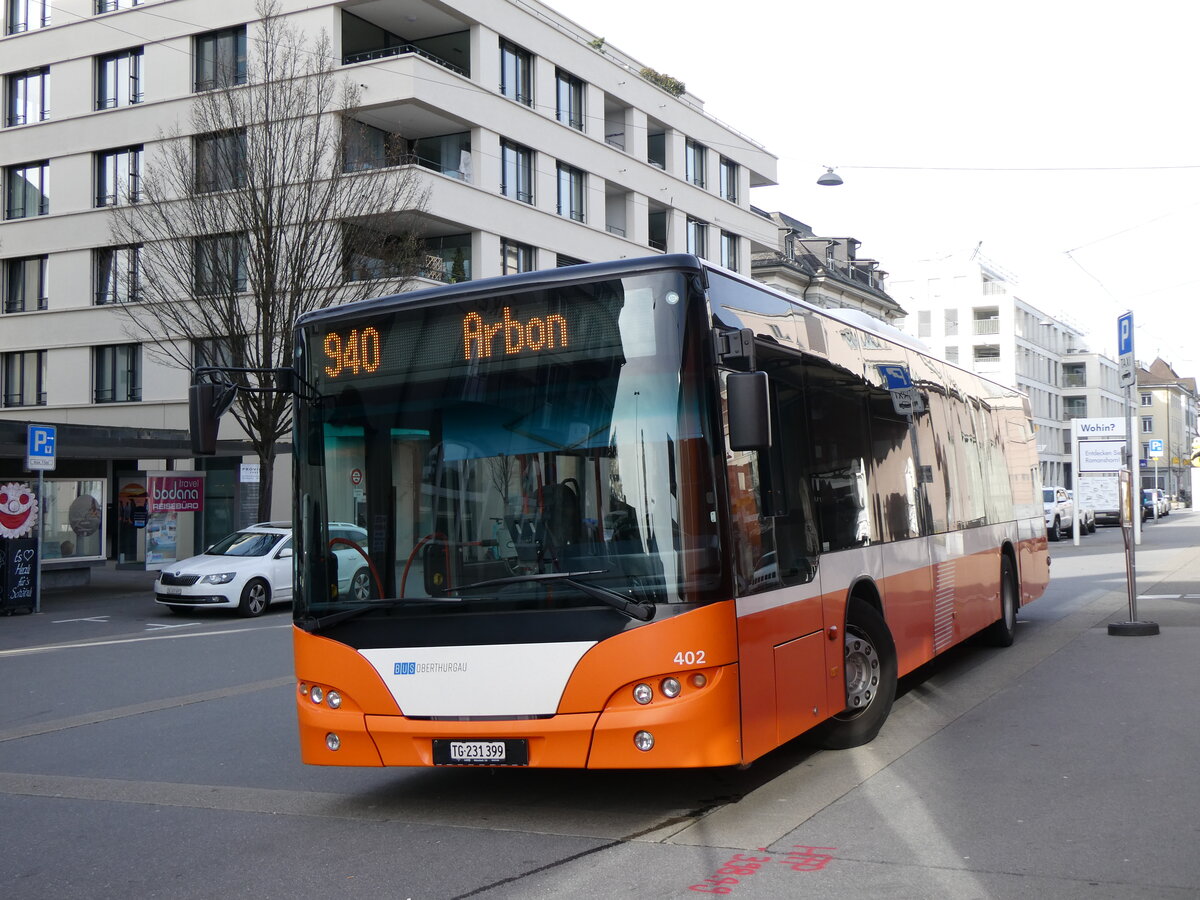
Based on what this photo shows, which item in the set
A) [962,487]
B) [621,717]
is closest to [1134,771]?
[621,717]

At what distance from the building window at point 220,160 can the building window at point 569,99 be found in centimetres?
1488

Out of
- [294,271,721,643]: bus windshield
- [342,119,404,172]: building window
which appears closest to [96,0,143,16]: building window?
[342,119,404,172]: building window

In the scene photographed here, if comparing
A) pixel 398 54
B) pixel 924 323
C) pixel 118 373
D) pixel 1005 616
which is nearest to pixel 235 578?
pixel 1005 616

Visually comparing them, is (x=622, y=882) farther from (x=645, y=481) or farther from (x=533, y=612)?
(x=645, y=481)

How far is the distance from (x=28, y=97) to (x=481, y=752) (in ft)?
134

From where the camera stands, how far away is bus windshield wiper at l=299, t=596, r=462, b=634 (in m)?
6.43

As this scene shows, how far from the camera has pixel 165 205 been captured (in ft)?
92.8

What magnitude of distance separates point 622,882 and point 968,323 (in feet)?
302

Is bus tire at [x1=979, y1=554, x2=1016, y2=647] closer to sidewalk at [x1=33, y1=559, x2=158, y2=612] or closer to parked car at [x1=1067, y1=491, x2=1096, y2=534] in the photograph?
sidewalk at [x1=33, y1=559, x2=158, y2=612]

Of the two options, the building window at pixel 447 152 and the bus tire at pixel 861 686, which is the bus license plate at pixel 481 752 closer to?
the bus tire at pixel 861 686

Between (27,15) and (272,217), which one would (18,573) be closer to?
(272,217)

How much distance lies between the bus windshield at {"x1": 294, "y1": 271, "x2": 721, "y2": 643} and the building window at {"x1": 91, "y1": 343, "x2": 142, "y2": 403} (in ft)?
112

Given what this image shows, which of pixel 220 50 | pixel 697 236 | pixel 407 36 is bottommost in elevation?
pixel 697 236

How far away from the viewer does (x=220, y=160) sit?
90.0 feet
